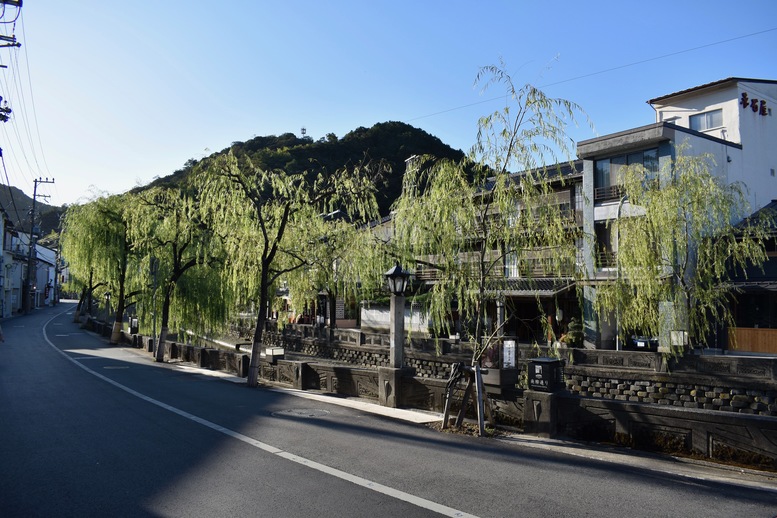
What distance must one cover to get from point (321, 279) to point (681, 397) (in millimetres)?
13970

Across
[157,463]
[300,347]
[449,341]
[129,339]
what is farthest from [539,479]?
[129,339]

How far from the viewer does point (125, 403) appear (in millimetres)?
11945

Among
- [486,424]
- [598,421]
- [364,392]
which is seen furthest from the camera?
[364,392]

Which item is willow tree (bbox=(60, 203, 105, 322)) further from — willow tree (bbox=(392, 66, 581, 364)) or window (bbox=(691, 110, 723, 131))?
window (bbox=(691, 110, 723, 131))

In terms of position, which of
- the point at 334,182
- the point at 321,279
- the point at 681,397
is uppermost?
the point at 334,182

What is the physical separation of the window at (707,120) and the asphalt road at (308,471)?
2912cm

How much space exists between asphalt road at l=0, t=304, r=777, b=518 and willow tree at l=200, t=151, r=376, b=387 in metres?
6.05

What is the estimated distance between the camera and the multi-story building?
84.6 feet

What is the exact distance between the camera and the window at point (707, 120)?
101 feet

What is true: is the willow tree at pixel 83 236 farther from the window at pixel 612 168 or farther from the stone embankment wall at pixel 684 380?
the window at pixel 612 168

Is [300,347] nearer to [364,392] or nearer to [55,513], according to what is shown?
[364,392]

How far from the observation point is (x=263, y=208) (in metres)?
19.2

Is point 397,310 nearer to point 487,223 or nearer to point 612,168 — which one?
point 487,223

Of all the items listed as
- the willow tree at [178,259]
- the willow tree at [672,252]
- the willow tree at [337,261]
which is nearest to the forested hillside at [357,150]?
the willow tree at [178,259]
